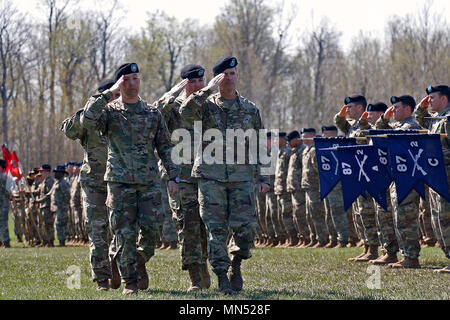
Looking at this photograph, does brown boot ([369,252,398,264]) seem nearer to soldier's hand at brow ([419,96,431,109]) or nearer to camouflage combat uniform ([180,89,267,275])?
soldier's hand at brow ([419,96,431,109])

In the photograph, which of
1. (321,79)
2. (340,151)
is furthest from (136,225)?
(321,79)

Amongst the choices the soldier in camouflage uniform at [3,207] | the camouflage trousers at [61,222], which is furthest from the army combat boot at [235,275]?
the soldier in camouflage uniform at [3,207]

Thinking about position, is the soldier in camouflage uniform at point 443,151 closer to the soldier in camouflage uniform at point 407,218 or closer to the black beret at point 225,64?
the soldier in camouflage uniform at point 407,218

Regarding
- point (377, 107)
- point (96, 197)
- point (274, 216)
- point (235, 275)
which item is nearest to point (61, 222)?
point (274, 216)

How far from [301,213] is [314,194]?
3.76ft

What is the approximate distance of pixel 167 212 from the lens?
19875 mm

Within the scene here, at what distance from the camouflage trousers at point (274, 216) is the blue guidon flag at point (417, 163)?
9951 millimetres

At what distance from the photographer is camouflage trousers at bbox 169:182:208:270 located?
31.4 ft

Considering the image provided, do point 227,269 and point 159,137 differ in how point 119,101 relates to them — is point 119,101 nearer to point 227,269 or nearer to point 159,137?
point 159,137

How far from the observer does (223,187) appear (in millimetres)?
9086

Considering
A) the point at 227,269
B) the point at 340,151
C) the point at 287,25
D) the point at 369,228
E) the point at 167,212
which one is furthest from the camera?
the point at 287,25

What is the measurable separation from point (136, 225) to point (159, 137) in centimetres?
105

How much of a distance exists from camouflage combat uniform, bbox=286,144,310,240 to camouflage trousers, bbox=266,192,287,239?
1.23m

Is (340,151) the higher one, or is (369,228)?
(340,151)
